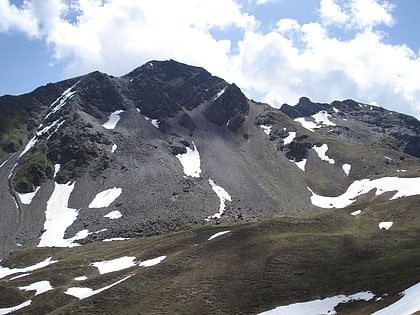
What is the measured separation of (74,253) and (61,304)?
195ft

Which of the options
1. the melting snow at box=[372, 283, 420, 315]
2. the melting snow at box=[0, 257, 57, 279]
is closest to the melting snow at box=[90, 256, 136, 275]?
the melting snow at box=[0, 257, 57, 279]

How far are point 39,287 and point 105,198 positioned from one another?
9805 centimetres

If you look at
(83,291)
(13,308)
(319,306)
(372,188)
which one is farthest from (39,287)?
(372,188)

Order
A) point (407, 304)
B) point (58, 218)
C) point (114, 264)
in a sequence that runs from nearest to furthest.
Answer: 1. point (407, 304)
2. point (114, 264)
3. point (58, 218)

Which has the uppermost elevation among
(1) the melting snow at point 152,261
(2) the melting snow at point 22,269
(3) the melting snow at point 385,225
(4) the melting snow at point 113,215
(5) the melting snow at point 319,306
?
(4) the melting snow at point 113,215

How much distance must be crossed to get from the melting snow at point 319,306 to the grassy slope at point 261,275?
1172mm

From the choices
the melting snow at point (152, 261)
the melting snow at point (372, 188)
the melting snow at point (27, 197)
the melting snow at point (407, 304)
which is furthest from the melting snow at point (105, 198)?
the melting snow at point (407, 304)

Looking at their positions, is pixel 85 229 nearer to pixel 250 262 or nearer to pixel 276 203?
pixel 276 203

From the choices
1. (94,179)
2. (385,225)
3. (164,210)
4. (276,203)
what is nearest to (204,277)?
(385,225)

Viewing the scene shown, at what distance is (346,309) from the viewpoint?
48.1 m

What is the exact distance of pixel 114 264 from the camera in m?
91.9

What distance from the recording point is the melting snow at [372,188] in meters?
153

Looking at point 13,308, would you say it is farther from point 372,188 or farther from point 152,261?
point 372,188

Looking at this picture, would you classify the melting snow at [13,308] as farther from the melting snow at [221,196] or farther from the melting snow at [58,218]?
the melting snow at [221,196]
